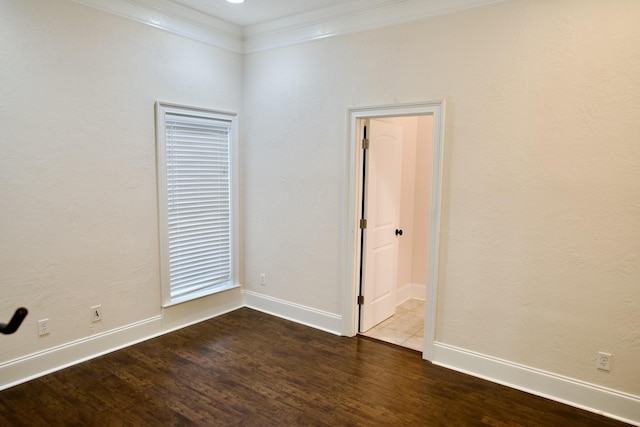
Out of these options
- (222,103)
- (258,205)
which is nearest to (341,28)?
(222,103)

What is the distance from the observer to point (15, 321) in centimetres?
152

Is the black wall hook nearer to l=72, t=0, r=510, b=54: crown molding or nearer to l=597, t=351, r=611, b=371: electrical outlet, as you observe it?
l=72, t=0, r=510, b=54: crown molding

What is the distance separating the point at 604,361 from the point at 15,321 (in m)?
3.31

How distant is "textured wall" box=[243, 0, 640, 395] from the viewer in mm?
2549

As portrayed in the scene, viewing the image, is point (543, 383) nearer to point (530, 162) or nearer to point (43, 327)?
point (530, 162)

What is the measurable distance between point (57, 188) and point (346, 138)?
7.86ft

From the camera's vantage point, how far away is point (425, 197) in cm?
488

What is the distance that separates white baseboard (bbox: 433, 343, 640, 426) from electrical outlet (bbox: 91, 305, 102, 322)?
111 inches

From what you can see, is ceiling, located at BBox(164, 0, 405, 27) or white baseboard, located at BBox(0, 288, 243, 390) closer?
white baseboard, located at BBox(0, 288, 243, 390)

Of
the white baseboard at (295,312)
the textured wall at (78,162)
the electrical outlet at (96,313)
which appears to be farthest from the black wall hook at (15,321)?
the white baseboard at (295,312)

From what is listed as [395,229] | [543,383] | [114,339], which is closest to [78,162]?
[114,339]

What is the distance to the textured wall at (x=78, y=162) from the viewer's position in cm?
281

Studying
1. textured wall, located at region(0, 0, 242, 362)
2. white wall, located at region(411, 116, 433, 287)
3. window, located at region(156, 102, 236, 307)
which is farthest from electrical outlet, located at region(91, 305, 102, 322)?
white wall, located at region(411, 116, 433, 287)

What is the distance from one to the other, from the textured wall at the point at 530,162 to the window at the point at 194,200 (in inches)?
49.2
